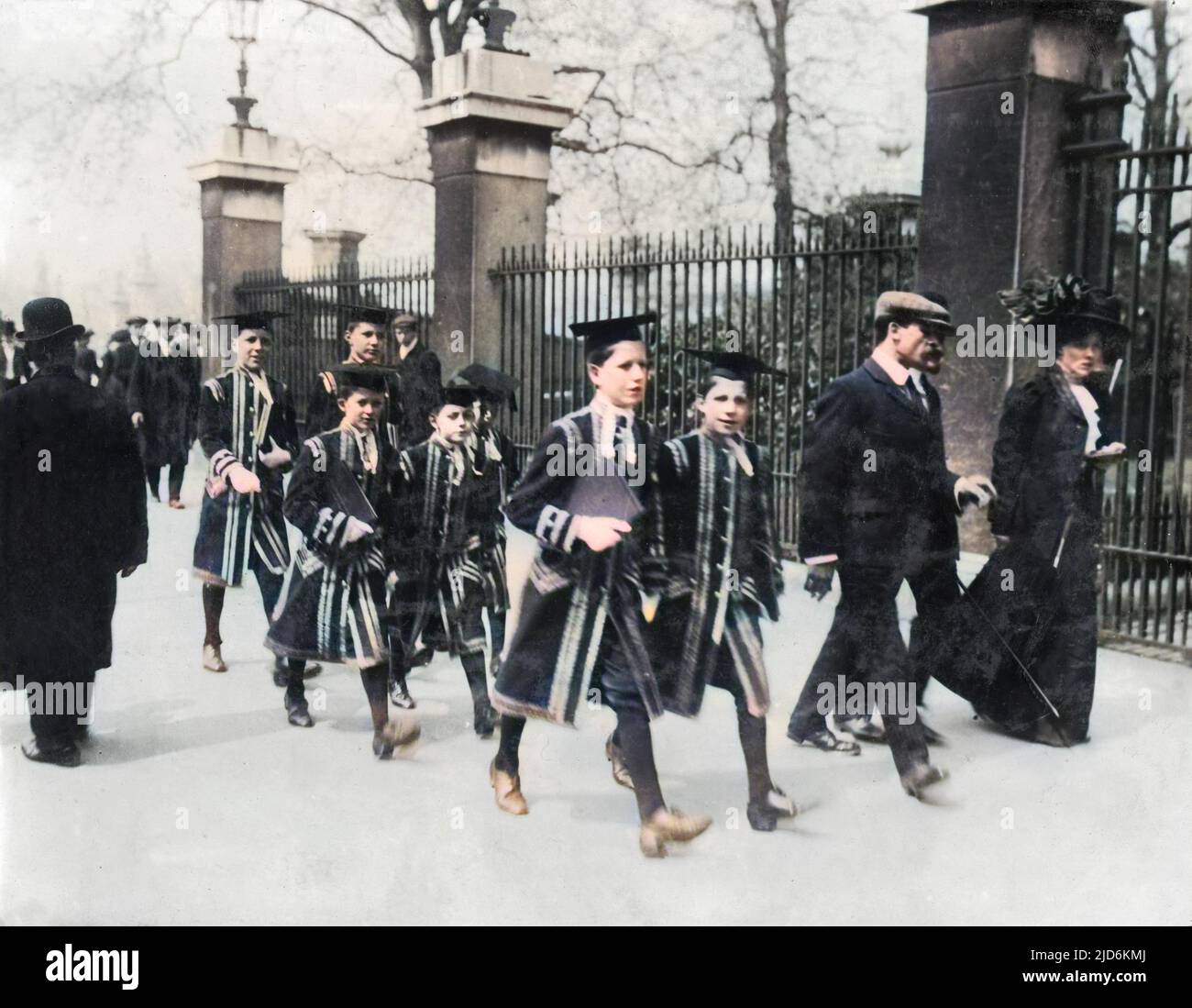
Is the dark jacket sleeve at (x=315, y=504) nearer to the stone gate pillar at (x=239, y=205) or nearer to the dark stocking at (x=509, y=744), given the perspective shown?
the dark stocking at (x=509, y=744)

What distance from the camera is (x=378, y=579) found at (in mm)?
5059

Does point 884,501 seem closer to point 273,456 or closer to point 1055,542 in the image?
point 1055,542

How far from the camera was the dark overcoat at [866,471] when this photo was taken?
4.66 meters

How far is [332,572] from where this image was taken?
4.99 m

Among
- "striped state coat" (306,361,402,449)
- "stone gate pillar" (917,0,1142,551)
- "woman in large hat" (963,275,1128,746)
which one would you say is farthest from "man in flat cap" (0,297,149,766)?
"stone gate pillar" (917,0,1142,551)

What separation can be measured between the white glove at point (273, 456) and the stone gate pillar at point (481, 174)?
3.82m

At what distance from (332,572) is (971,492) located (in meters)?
2.46

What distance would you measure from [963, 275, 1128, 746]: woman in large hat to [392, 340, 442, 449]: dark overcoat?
109 inches

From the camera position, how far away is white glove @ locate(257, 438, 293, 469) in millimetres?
5918

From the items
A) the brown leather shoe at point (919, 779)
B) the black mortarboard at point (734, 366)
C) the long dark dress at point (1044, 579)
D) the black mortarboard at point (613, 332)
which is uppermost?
the black mortarboard at point (613, 332)

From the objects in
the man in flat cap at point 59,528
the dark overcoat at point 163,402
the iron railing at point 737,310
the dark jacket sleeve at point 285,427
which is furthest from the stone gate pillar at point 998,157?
the dark overcoat at point 163,402

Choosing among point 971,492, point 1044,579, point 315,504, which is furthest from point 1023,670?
point 315,504
